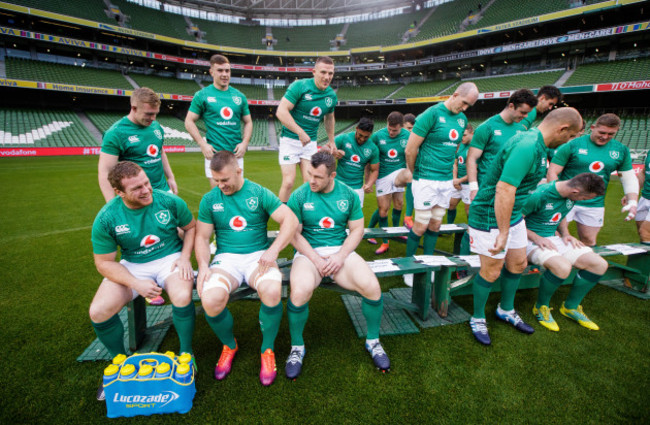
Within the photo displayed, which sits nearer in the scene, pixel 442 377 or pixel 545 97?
pixel 442 377

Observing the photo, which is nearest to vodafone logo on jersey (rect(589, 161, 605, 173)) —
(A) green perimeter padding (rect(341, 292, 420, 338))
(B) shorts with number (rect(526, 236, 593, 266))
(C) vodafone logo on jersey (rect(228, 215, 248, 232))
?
(B) shorts with number (rect(526, 236, 593, 266))

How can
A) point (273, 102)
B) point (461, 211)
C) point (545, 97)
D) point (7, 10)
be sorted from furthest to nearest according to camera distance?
point (273, 102) < point (7, 10) < point (461, 211) < point (545, 97)

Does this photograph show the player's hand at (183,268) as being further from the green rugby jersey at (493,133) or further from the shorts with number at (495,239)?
the green rugby jersey at (493,133)

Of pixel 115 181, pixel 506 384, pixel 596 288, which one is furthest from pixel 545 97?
pixel 115 181

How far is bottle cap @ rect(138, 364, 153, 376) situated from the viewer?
1988mm

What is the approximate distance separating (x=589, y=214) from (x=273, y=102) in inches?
1341

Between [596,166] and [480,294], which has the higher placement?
[596,166]

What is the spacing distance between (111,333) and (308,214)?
189 centimetres

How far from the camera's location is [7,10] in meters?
23.1

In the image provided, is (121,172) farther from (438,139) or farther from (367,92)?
(367,92)

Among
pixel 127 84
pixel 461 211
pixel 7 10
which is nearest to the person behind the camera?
pixel 461 211

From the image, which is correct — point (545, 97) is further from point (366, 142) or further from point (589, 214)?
point (366, 142)

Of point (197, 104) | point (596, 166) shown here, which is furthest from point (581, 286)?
point (197, 104)

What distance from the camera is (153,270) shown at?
2557 millimetres
